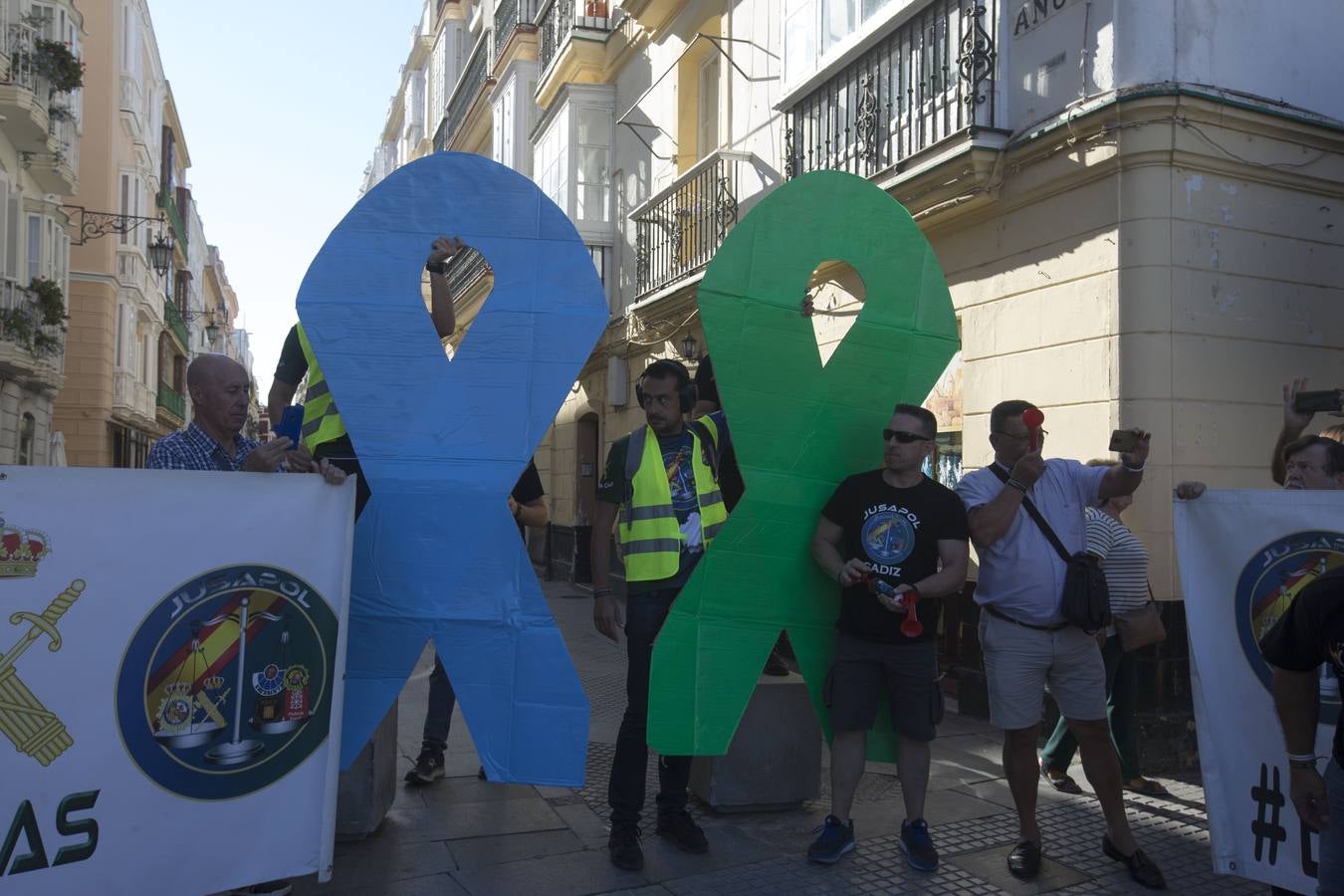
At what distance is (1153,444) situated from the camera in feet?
19.9

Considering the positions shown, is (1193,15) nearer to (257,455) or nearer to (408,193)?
(408,193)

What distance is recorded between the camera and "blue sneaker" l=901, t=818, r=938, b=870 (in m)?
4.13

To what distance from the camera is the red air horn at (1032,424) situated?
13.3 feet

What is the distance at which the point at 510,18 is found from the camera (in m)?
20.8

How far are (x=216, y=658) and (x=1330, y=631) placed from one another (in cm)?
290

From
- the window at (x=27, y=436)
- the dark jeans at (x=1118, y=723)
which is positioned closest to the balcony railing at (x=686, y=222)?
the dark jeans at (x=1118, y=723)

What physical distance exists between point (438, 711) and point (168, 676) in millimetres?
1957

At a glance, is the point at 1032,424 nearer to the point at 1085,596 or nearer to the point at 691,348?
the point at 1085,596

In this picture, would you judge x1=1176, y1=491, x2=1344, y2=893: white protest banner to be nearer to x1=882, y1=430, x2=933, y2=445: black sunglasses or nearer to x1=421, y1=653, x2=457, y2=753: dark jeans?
x1=882, y1=430, x2=933, y2=445: black sunglasses

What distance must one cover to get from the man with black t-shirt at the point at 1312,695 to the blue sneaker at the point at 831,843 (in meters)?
1.80

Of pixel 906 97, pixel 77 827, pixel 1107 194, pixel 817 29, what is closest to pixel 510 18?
pixel 817 29

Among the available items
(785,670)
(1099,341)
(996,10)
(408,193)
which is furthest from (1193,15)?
(408,193)

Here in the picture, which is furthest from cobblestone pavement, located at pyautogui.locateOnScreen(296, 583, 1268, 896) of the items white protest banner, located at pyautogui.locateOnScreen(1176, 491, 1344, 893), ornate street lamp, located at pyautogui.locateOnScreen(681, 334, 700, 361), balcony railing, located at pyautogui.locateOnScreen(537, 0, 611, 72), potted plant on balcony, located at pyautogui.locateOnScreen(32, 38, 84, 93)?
potted plant on balcony, located at pyautogui.locateOnScreen(32, 38, 84, 93)

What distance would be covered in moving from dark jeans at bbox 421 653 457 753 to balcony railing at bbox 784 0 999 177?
4.62 m
